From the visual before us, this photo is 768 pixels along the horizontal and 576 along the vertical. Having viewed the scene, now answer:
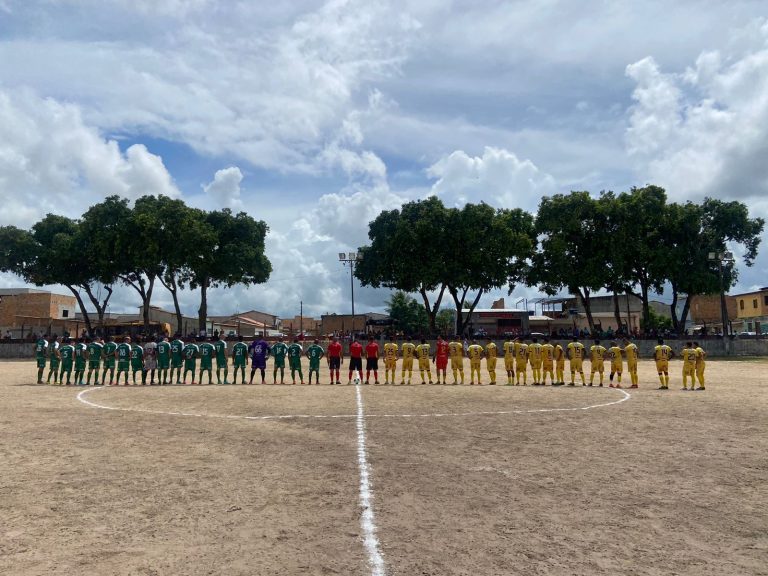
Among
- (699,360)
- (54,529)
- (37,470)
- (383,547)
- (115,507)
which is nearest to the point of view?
(383,547)

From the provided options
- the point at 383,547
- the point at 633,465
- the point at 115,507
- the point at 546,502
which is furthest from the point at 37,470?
the point at 633,465

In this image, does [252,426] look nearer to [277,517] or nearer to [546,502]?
[277,517]

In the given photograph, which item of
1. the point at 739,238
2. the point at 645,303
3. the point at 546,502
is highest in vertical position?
the point at 739,238

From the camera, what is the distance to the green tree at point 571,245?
52.2 m

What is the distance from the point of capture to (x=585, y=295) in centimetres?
5597

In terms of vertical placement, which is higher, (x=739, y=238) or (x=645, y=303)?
(x=739, y=238)

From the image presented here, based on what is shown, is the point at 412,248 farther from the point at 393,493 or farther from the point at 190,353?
→ the point at 393,493

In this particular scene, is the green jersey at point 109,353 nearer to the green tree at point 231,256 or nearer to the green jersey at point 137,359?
the green jersey at point 137,359

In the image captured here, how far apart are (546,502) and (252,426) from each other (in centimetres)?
749

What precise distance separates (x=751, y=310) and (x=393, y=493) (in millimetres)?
88639

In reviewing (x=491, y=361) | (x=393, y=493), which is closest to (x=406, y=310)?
(x=491, y=361)

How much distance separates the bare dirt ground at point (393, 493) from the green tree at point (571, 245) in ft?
126

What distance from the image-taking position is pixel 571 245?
5400 cm

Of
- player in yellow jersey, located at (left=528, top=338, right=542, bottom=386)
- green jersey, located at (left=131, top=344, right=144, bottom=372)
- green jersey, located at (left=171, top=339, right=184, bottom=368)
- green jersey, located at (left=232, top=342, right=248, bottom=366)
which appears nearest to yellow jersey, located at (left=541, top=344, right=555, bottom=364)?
player in yellow jersey, located at (left=528, top=338, right=542, bottom=386)
